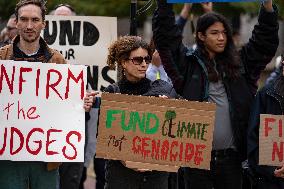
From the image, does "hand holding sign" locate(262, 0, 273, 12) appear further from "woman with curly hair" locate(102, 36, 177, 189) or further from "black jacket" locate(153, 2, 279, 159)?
"woman with curly hair" locate(102, 36, 177, 189)

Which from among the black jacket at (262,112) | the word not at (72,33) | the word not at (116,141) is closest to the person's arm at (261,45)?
the black jacket at (262,112)

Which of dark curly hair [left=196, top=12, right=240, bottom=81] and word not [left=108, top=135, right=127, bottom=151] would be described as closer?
word not [left=108, top=135, right=127, bottom=151]

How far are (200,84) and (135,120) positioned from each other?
70 cm

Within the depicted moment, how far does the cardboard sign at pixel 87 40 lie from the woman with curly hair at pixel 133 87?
2.01m

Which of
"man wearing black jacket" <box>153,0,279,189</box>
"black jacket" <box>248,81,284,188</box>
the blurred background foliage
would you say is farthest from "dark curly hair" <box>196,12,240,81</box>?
the blurred background foliage

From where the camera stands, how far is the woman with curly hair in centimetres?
506

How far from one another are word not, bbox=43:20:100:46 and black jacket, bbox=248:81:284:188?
2.51 m

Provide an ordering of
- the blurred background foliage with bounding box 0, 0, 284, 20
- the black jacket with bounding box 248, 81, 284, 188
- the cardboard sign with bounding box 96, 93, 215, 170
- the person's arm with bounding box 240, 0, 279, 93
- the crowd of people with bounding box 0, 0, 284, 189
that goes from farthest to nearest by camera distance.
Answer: the blurred background foliage with bounding box 0, 0, 284, 20
the person's arm with bounding box 240, 0, 279, 93
the black jacket with bounding box 248, 81, 284, 188
the crowd of people with bounding box 0, 0, 284, 189
the cardboard sign with bounding box 96, 93, 215, 170

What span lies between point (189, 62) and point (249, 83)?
458 millimetres

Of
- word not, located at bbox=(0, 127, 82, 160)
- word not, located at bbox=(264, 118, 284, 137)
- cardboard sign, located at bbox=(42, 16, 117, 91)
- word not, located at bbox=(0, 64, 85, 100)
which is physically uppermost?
cardboard sign, located at bbox=(42, 16, 117, 91)

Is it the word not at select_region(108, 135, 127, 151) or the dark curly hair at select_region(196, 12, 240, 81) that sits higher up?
the dark curly hair at select_region(196, 12, 240, 81)

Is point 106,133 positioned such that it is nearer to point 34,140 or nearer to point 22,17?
point 34,140

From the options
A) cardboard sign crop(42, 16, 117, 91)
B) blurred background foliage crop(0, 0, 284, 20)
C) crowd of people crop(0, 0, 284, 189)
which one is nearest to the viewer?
crowd of people crop(0, 0, 284, 189)

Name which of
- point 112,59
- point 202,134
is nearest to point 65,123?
point 112,59
